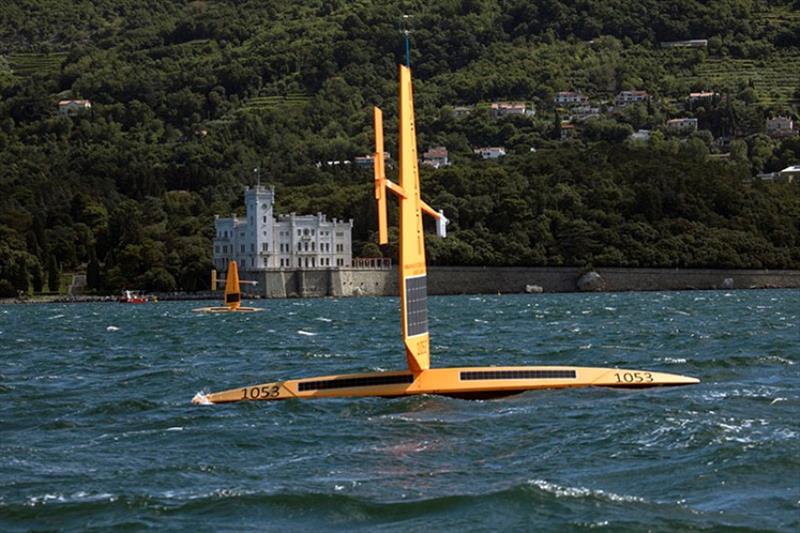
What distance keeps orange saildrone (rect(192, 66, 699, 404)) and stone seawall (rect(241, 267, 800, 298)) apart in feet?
457

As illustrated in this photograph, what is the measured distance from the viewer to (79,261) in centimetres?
19350

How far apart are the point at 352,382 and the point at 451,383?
2465mm

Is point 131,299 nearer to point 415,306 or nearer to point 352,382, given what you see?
point 352,382

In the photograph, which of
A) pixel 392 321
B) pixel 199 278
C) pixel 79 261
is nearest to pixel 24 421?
pixel 392 321

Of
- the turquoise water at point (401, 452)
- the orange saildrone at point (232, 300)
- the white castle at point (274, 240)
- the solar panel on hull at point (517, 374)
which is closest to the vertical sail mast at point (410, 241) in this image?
the solar panel on hull at point (517, 374)

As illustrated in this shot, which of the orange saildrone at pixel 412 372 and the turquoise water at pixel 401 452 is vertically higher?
the orange saildrone at pixel 412 372

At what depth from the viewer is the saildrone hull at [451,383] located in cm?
3894

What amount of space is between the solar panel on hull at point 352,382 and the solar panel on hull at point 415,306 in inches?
48.8

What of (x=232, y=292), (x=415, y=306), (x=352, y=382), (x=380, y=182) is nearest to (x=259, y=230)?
(x=232, y=292)

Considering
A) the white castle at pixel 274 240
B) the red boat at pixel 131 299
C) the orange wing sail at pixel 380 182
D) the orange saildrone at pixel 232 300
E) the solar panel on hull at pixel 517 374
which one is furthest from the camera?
the white castle at pixel 274 240

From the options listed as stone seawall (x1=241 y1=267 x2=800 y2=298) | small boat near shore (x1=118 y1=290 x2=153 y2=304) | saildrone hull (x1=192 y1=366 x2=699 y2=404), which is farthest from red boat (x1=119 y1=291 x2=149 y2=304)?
saildrone hull (x1=192 y1=366 x2=699 y2=404)

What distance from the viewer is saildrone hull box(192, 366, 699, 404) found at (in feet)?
128

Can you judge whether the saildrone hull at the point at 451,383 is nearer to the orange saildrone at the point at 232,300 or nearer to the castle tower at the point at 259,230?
the orange saildrone at the point at 232,300

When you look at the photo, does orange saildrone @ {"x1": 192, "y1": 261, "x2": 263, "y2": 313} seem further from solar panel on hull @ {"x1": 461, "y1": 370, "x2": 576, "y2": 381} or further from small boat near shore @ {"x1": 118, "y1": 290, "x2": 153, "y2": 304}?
solar panel on hull @ {"x1": 461, "y1": 370, "x2": 576, "y2": 381}
